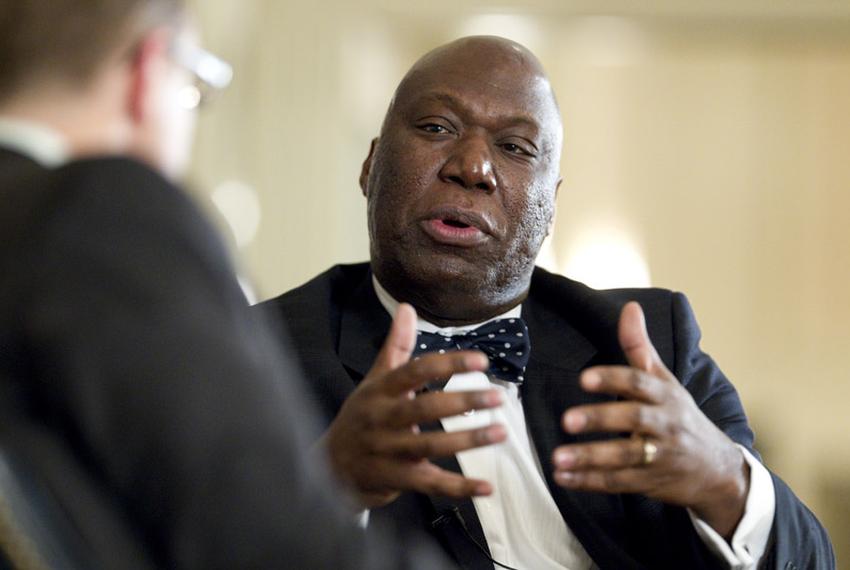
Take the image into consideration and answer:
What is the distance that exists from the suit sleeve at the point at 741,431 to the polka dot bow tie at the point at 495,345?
29 centimetres

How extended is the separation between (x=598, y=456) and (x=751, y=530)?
18.0 inches

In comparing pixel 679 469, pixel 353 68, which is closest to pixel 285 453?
pixel 679 469

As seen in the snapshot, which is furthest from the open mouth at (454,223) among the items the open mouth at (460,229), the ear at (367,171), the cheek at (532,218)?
the ear at (367,171)

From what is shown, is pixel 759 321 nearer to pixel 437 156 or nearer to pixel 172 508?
pixel 437 156

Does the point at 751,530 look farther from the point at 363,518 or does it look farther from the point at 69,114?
the point at 69,114

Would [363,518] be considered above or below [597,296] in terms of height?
below

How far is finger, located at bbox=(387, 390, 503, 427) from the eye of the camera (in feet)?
4.75

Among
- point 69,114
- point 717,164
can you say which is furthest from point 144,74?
point 717,164

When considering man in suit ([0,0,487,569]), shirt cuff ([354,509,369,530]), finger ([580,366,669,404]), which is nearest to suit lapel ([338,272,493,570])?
shirt cuff ([354,509,369,530])

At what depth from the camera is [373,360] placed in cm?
223

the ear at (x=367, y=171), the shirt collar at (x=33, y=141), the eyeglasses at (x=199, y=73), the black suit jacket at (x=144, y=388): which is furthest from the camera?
the ear at (x=367, y=171)

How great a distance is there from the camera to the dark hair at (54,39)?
1129 mm

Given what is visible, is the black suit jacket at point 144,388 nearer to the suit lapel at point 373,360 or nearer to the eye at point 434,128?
the suit lapel at point 373,360

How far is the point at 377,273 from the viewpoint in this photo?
7.97ft
